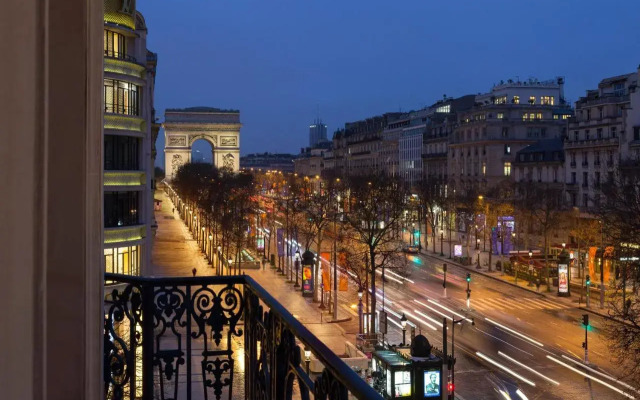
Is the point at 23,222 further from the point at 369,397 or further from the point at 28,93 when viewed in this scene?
the point at 369,397

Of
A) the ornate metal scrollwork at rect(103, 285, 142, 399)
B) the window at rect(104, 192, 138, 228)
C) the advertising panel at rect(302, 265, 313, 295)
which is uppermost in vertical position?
→ the window at rect(104, 192, 138, 228)

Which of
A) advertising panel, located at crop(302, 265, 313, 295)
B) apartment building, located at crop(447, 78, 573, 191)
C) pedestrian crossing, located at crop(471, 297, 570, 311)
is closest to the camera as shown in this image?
pedestrian crossing, located at crop(471, 297, 570, 311)

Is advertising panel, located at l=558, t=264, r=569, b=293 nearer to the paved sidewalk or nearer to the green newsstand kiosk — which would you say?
the paved sidewalk

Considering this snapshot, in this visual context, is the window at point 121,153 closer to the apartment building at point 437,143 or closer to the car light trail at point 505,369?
the car light trail at point 505,369

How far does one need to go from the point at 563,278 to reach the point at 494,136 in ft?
145

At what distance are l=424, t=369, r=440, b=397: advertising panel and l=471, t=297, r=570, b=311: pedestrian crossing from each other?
18621 mm

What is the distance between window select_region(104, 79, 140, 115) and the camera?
28691mm

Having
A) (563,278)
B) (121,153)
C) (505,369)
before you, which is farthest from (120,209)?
(563,278)

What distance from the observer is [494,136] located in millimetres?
84562

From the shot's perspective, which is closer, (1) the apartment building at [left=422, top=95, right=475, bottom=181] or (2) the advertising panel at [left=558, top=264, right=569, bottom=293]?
(2) the advertising panel at [left=558, top=264, right=569, bottom=293]

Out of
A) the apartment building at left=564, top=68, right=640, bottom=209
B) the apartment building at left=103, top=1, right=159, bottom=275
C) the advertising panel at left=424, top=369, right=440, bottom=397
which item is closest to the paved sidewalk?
the advertising panel at left=424, top=369, right=440, bottom=397

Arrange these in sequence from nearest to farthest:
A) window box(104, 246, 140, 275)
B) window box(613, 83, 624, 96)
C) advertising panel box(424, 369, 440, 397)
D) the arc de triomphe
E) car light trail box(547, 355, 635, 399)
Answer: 1. advertising panel box(424, 369, 440, 397)
2. car light trail box(547, 355, 635, 399)
3. window box(104, 246, 140, 275)
4. window box(613, 83, 624, 96)
5. the arc de triomphe

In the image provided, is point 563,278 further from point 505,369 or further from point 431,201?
point 431,201

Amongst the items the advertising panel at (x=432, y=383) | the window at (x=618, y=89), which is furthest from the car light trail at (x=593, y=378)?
the window at (x=618, y=89)
